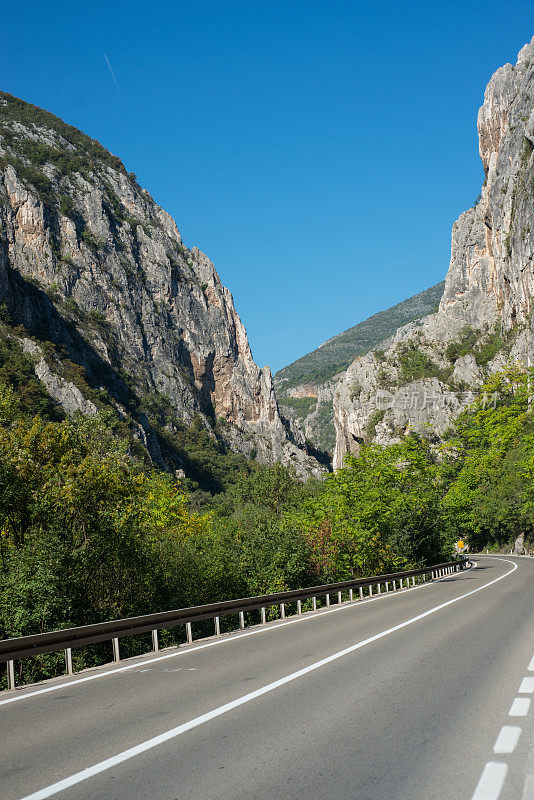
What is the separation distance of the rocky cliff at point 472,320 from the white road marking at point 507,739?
96026mm

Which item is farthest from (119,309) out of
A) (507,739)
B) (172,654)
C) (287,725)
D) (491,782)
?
(491,782)

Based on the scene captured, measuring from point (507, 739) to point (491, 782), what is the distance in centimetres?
114

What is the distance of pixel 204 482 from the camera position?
14100 centimetres

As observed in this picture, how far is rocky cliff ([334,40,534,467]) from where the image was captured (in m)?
108

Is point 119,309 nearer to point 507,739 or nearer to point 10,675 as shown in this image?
point 10,675

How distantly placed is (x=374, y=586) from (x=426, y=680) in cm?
2034

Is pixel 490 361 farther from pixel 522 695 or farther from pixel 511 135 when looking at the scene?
pixel 522 695

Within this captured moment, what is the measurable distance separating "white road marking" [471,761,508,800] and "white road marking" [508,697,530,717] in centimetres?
166

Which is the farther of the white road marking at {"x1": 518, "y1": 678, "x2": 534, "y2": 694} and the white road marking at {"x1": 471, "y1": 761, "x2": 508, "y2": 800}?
the white road marking at {"x1": 518, "y1": 678, "x2": 534, "y2": 694}

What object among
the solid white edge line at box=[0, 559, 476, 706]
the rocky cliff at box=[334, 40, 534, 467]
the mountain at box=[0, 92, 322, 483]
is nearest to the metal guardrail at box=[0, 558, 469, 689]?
the solid white edge line at box=[0, 559, 476, 706]

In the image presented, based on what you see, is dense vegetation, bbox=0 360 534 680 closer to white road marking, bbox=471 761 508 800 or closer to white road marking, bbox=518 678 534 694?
white road marking, bbox=518 678 534 694

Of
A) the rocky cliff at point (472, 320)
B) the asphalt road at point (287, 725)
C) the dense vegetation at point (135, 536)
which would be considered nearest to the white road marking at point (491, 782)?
the asphalt road at point (287, 725)

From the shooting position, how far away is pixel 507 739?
5.43 metres

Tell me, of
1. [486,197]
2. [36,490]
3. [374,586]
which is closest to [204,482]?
[486,197]
